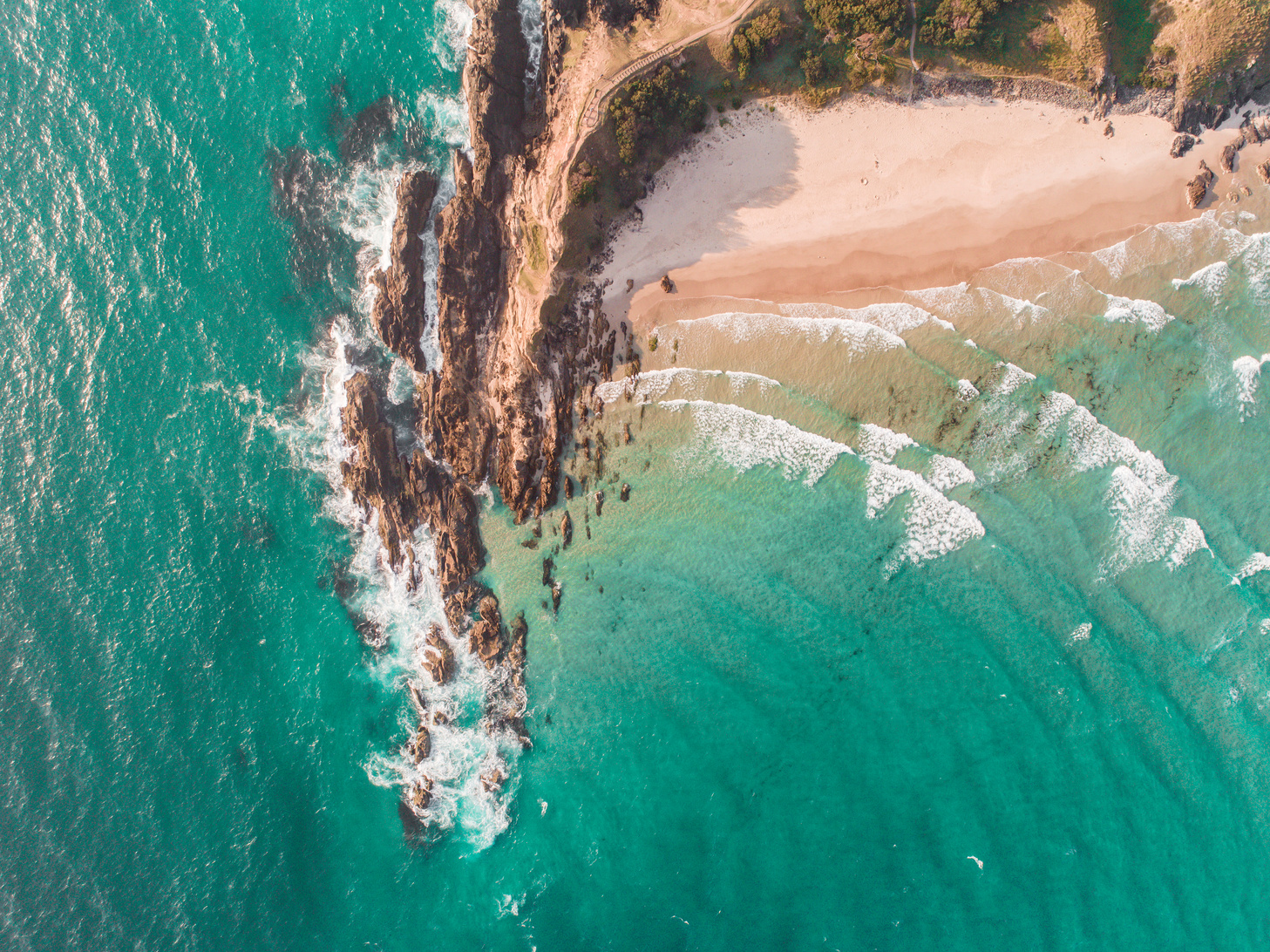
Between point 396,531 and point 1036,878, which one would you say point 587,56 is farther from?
point 1036,878

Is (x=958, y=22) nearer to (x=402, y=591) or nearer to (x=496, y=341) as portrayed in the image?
(x=496, y=341)

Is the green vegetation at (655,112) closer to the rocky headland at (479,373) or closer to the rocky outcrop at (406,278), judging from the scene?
the rocky headland at (479,373)

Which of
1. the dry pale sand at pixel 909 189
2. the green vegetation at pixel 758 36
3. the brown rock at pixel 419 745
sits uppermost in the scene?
the green vegetation at pixel 758 36

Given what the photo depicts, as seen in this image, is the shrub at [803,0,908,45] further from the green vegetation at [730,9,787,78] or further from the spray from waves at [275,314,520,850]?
the spray from waves at [275,314,520,850]

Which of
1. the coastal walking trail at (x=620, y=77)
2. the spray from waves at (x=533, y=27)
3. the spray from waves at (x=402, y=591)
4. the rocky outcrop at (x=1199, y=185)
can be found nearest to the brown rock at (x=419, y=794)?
the spray from waves at (x=402, y=591)

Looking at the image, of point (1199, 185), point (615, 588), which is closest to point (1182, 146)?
point (1199, 185)

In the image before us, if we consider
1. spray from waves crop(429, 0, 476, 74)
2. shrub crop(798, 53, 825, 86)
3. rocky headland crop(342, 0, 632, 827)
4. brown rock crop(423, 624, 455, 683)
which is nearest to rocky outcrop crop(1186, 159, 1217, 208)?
shrub crop(798, 53, 825, 86)
